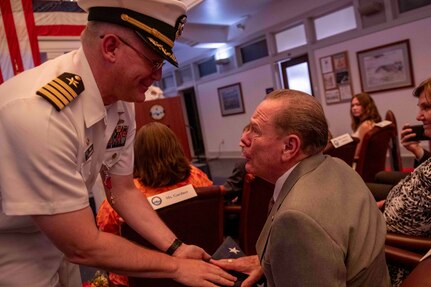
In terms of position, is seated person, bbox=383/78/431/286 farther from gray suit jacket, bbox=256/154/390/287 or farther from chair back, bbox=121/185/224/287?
chair back, bbox=121/185/224/287

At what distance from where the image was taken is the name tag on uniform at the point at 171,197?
152 centimetres

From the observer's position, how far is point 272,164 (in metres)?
1.08

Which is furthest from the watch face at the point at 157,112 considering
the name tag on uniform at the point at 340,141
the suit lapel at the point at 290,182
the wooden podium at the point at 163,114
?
the suit lapel at the point at 290,182

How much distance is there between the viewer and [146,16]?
2.92ft

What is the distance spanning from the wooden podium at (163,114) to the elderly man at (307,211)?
3105 mm

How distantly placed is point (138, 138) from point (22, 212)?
1281 millimetres

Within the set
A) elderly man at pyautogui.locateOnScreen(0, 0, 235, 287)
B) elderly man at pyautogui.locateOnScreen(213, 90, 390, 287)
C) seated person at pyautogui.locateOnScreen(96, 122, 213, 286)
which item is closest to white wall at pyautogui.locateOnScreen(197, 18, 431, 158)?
seated person at pyautogui.locateOnScreen(96, 122, 213, 286)

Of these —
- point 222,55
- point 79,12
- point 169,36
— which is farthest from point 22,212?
point 222,55

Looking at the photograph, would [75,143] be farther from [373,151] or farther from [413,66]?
[413,66]

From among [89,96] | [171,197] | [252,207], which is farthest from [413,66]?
[89,96]

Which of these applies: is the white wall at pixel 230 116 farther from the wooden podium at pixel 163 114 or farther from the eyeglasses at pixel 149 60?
the eyeglasses at pixel 149 60

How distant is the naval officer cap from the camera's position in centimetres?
86

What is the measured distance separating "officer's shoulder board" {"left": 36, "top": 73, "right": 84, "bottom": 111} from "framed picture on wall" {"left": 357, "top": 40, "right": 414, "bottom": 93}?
5.25 metres

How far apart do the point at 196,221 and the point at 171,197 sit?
0.21 meters
